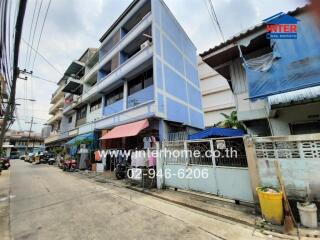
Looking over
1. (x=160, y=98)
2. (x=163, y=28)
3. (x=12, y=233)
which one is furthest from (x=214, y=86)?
(x=12, y=233)

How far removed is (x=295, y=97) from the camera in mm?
4832

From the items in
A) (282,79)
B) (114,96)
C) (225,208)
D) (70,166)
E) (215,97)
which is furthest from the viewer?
(215,97)

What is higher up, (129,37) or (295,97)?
(129,37)

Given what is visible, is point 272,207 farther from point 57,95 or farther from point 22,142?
point 22,142

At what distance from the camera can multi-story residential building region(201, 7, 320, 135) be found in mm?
5004

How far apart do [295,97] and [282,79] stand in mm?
894

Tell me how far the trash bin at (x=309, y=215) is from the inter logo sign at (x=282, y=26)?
16.5ft

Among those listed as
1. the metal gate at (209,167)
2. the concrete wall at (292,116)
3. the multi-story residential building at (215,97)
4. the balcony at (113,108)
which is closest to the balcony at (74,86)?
the balcony at (113,108)

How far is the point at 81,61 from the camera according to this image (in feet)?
78.2

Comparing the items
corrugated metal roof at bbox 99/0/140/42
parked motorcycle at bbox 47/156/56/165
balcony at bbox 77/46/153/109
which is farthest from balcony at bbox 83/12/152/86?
parked motorcycle at bbox 47/156/56/165

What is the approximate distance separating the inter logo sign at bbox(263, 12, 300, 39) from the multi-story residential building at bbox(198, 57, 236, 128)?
18.3 meters

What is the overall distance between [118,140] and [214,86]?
17762 mm

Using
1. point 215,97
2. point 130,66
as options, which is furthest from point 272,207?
point 215,97

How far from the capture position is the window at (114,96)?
48.7 feet
